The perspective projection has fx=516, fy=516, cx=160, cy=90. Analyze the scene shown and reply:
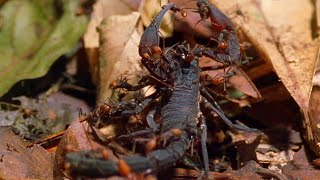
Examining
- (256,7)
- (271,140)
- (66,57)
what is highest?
(256,7)

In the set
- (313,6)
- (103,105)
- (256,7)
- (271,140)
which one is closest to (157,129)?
(103,105)

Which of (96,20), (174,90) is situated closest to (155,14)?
(96,20)

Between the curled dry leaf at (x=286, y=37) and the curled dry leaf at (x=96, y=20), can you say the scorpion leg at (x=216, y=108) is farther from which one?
the curled dry leaf at (x=96, y=20)

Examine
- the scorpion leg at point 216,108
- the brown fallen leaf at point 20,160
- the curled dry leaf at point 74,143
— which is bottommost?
the brown fallen leaf at point 20,160

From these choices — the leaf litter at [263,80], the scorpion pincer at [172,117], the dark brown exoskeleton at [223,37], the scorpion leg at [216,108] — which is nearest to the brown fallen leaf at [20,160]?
the leaf litter at [263,80]

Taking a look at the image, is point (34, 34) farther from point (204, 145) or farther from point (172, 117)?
point (204, 145)

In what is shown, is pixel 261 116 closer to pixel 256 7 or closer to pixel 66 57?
pixel 256 7
